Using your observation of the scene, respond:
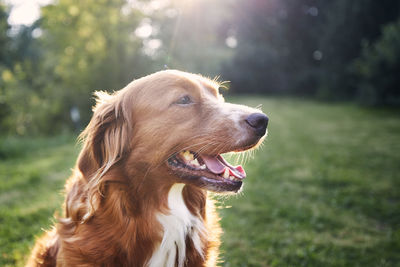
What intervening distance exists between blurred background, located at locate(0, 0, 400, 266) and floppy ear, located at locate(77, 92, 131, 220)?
4.27ft

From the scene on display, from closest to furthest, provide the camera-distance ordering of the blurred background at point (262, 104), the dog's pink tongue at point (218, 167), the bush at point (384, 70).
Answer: the dog's pink tongue at point (218, 167) < the blurred background at point (262, 104) < the bush at point (384, 70)

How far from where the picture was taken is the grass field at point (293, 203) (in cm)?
407

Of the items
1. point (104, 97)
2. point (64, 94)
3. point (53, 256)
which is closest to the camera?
point (53, 256)

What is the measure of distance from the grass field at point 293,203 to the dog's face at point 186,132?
0.86m

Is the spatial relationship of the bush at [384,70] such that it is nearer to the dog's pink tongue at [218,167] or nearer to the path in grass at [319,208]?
the path in grass at [319,208]

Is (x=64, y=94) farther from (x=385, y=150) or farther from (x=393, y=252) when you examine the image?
(x=393, y=252)

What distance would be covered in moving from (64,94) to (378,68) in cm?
1778

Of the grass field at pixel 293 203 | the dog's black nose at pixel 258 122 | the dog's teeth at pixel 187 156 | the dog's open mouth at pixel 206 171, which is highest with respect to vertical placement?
the dog's black nose at pixel 258 122

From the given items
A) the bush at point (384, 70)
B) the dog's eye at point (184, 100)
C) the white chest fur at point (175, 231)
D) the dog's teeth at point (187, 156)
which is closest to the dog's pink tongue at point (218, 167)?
the dog's teeth at point (187, 156)

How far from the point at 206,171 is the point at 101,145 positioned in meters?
0.93

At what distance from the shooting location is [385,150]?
368 inches

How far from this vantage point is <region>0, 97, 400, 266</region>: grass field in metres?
4.07

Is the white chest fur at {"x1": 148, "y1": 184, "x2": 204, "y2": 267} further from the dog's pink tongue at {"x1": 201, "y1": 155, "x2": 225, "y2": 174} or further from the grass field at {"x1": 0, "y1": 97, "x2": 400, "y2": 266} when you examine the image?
the grass field at {"x1": 0, "y1": 97, "x2": 400, "y2": 266}

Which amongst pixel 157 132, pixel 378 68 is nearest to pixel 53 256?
pixel 157 132
